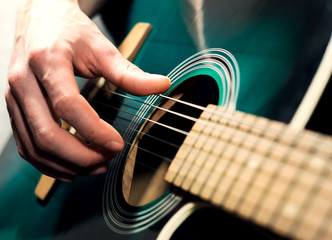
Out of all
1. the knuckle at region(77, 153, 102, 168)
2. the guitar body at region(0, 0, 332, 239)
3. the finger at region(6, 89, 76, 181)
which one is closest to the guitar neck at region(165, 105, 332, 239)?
the guitar body at region(0, 0, 332, 239)

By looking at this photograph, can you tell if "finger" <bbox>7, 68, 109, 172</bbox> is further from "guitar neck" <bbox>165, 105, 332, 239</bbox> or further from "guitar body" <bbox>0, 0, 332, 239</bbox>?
"guitar neck" <bbox>165, 105, 332, 239</bbox>

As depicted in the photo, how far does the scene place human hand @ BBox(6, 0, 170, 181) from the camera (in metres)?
0.52

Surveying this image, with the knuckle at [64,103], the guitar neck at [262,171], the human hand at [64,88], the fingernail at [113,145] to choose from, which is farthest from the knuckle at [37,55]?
the guitar neck at [262,171]

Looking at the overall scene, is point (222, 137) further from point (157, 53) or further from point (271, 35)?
point (157, 53)

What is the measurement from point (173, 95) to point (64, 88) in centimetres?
24

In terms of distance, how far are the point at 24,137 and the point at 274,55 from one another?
0.58 m

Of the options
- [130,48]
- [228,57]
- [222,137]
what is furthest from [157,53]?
[222,137]

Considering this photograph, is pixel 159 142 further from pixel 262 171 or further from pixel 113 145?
pixel 262 171

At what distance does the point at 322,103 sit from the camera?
16.1 inches

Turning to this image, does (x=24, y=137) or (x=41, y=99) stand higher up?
(x=41, y=99)

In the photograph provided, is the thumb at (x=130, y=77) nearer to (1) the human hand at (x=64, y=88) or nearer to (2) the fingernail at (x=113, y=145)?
(1) the human hand at (x=64, y=88)

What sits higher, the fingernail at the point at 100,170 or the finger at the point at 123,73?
the finger at the point at 123,73

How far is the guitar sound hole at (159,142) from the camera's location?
60 centimetres

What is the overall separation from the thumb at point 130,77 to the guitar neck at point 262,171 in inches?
5.8
